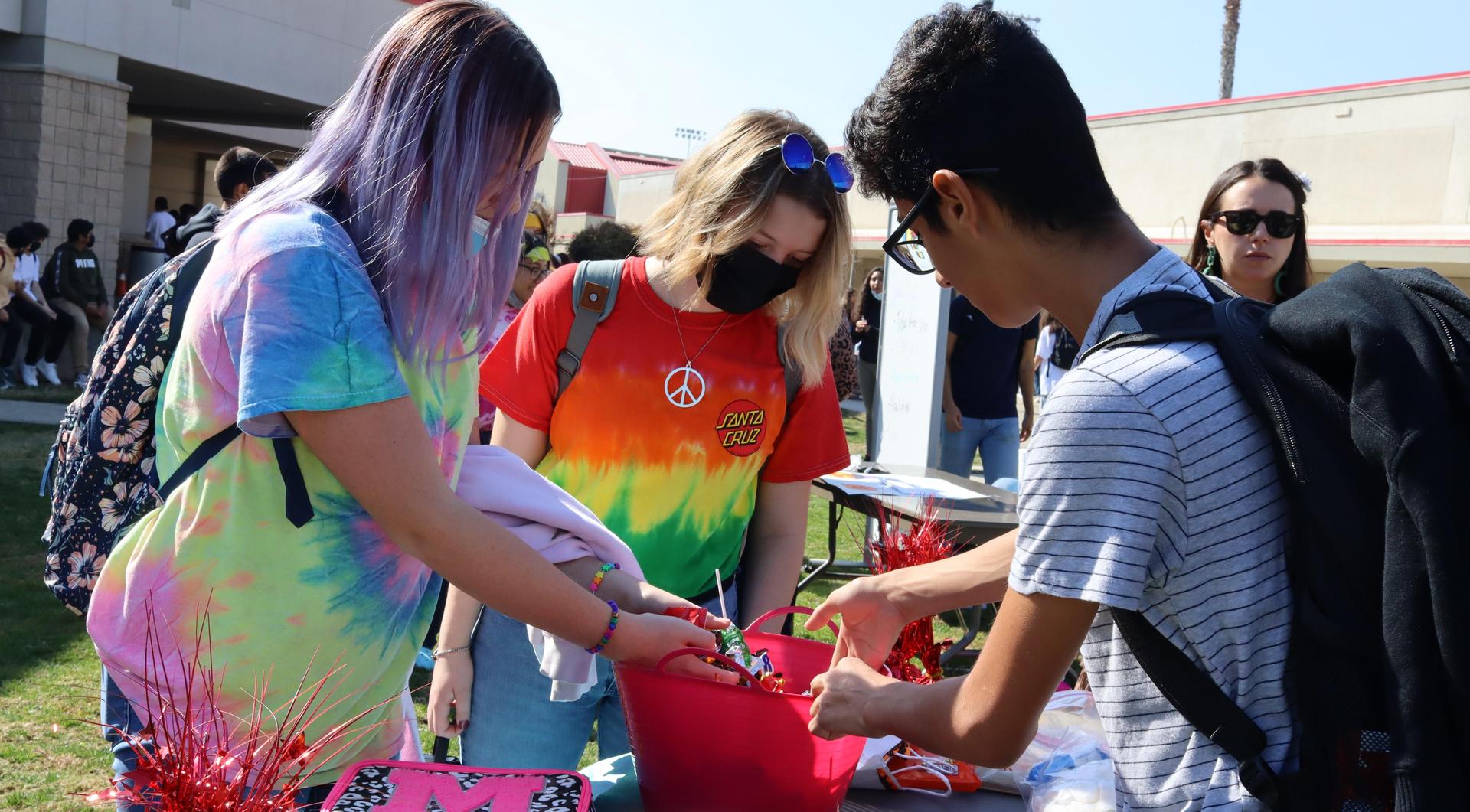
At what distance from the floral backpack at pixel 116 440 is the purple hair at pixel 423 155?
0.62ft

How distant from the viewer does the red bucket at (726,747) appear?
1434 mm

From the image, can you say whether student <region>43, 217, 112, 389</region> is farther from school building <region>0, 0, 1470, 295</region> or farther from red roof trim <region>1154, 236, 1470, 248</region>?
red roof trim <region>1154, 236, 1470, 248</region>

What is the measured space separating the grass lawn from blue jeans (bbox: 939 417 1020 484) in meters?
1.03

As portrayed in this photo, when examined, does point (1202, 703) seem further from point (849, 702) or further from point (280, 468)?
point (280, 468)

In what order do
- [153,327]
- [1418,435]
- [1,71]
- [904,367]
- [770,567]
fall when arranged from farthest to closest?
[1,71] < [904,367] < [770,567] < [153,327] < [1418,435]

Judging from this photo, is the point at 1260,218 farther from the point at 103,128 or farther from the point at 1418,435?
the point at 103,128

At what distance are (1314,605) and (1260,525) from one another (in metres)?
0.09

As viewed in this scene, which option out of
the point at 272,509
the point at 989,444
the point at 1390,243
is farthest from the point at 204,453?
the point at 1390,243

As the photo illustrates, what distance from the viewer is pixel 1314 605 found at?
1085 mm

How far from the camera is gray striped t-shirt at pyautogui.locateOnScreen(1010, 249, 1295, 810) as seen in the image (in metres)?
1.08

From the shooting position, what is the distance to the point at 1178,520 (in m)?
1.10

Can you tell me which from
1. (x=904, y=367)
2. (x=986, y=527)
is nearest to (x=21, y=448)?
(x=904, y=367)

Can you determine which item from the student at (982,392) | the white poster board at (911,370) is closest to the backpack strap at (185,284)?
the white poster board at (911,370)

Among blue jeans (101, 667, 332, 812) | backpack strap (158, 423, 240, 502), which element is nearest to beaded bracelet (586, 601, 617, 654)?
blue jeans (101, 667, 332, 812)
